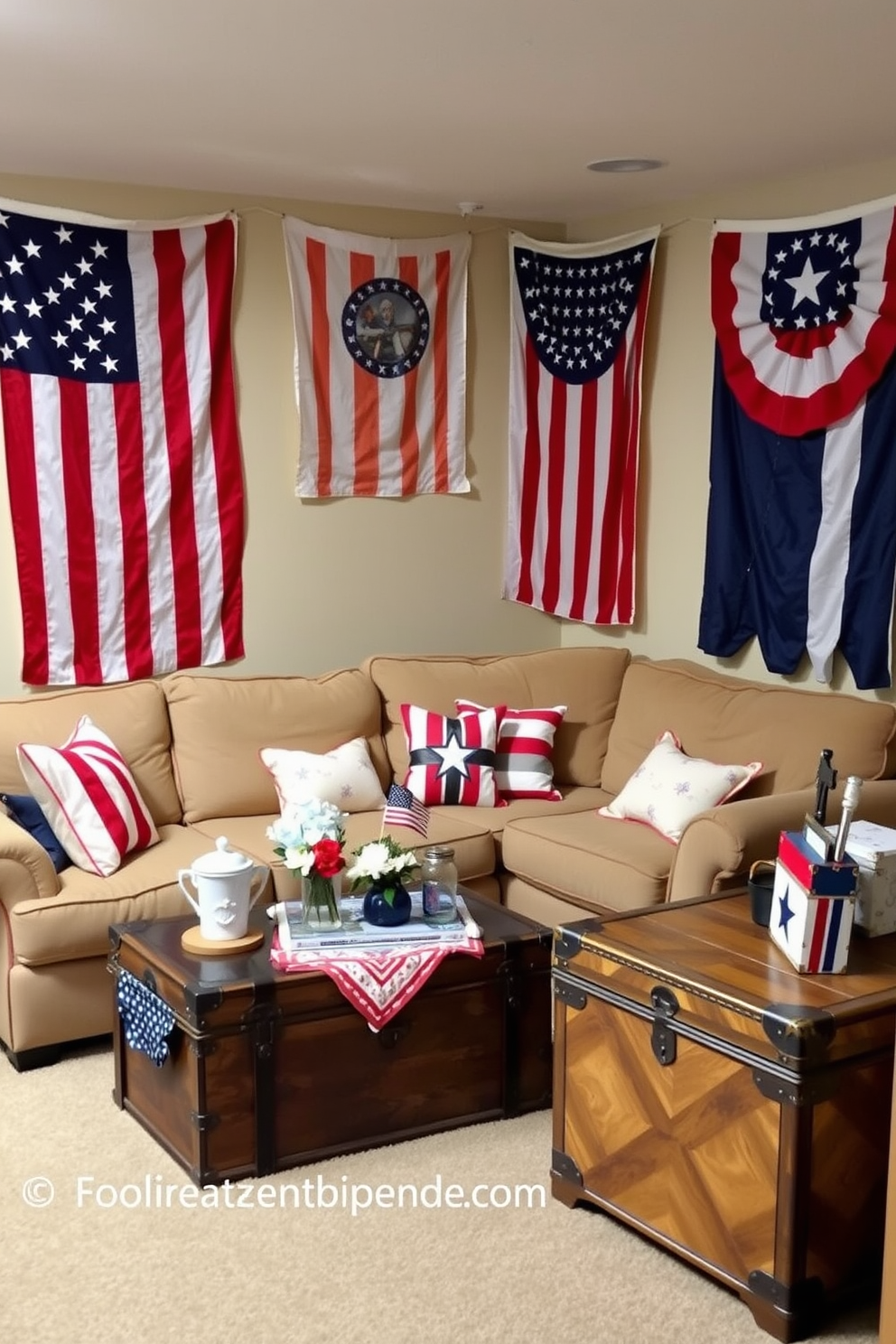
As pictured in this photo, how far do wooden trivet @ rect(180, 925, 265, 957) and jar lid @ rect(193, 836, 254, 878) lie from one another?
0.17m

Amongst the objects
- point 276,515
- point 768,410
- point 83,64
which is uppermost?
point 83,64

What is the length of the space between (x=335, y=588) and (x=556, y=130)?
1.91 meters

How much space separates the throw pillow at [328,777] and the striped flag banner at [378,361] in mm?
1062

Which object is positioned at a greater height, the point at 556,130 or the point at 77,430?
the point at 556,130

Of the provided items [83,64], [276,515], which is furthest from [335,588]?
[83,64]

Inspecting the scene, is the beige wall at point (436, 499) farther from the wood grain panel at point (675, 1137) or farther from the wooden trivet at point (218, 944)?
the wood grain panel at point (675, 1137)

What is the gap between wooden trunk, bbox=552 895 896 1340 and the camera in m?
2.55

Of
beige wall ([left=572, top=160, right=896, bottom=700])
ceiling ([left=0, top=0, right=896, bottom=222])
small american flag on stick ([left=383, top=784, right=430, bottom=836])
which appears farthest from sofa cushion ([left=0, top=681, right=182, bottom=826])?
beige wall ([left=572, top=160, right=896, bottom=700])

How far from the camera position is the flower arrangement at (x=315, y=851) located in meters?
3.32

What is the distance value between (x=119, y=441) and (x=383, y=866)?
81.2 inches

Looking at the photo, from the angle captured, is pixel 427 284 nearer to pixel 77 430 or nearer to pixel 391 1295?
pixel 77 430

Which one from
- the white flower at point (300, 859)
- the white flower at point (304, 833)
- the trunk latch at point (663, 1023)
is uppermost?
Result: the white flower at point (304, 833)

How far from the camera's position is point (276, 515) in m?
5.11

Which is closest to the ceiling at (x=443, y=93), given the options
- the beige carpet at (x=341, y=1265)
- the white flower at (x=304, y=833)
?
the white flower at (x=304, y=833)
